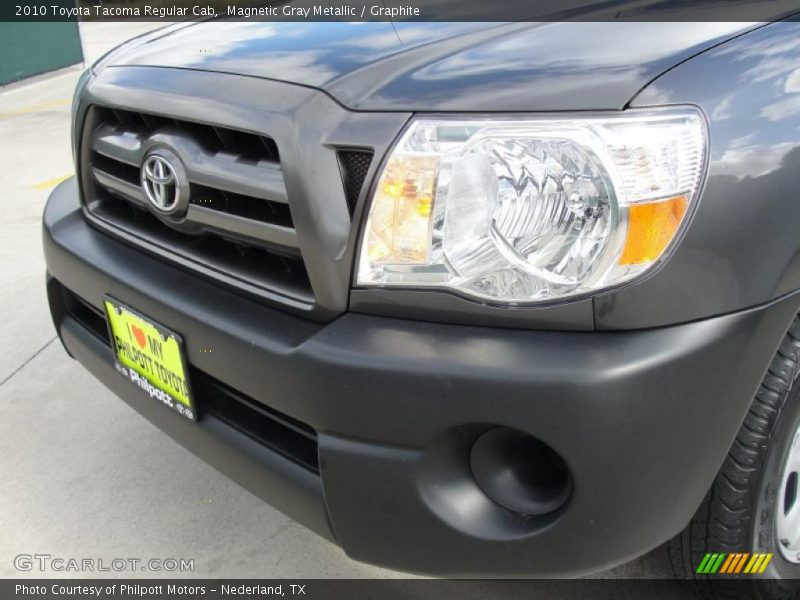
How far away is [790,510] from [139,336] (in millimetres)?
1494

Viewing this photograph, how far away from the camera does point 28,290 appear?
3.72m

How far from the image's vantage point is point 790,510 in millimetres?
1659

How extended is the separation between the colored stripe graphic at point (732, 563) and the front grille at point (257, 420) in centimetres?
80

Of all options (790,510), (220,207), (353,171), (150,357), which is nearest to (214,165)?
(220,207)

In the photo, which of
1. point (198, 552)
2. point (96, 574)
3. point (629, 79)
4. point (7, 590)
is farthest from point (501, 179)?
point (7, 590)

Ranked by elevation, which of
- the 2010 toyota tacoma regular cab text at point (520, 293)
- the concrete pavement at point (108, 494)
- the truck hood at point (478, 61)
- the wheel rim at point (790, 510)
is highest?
the truck hood at point (478, 61)

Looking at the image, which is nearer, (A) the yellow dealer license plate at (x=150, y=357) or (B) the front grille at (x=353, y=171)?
(B) the front grille at (x=353, y=171)

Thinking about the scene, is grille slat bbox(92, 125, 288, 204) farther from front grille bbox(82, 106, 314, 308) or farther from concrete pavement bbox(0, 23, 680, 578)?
concrete pavement bbox(0, 23, 680, 578)

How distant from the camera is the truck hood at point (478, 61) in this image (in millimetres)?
1227

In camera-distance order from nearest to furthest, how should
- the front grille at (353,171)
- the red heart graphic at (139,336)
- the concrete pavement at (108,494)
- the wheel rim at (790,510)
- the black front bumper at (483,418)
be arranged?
the black front bumper at (483,418), the front grille at (353,171), the wheel rim at (790,510), the red heart graphic at (139,336), the concrete pavement at (108,494)

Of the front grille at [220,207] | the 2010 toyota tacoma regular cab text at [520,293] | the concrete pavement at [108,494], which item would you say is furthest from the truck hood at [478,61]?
the concrete pavement at [108,494]

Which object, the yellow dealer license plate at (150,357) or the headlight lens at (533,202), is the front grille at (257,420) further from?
the headlight lens at (533,202)

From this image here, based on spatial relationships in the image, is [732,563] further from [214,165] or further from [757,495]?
[214,165]

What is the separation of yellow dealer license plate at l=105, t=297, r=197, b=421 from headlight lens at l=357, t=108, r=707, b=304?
551 millimetres
